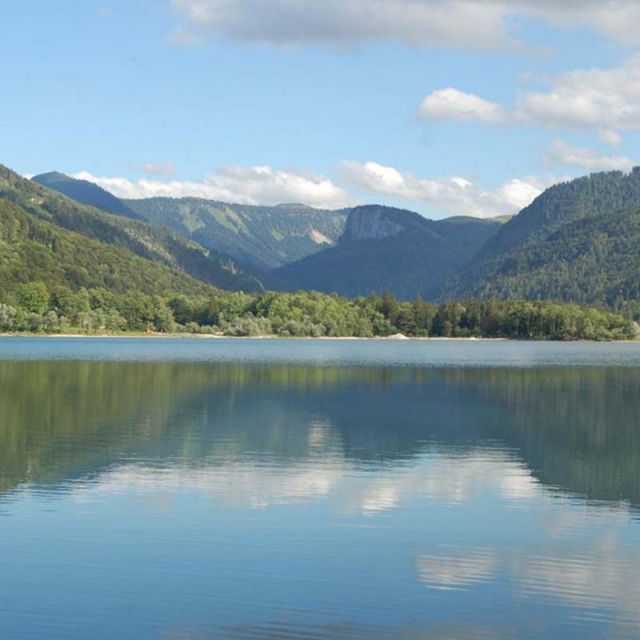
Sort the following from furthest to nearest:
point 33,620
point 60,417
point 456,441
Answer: point 60,417
point 456,441
point 33,620

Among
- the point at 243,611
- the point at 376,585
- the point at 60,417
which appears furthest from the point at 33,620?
the point at 60,417

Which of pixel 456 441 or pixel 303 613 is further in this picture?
pixel 456 441

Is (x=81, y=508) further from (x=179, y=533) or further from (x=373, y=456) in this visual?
(x=373, y=456)

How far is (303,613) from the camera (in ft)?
80.7

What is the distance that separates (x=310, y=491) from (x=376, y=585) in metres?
14.0

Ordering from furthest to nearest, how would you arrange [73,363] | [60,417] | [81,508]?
1. [73,363]
2. [60,417]
3. [81,508]

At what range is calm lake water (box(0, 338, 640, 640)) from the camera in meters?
24.5

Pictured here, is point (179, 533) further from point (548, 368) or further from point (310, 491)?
point (548, 368)

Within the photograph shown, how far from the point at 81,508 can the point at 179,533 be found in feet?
17.1

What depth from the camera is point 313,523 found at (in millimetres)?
34844

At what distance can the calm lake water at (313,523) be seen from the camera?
80.4ft

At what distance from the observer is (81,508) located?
3628cm

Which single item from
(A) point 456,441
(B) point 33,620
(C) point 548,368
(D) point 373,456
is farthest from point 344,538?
(C) point 548,368

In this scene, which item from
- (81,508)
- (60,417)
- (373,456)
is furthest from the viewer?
(60,417)
